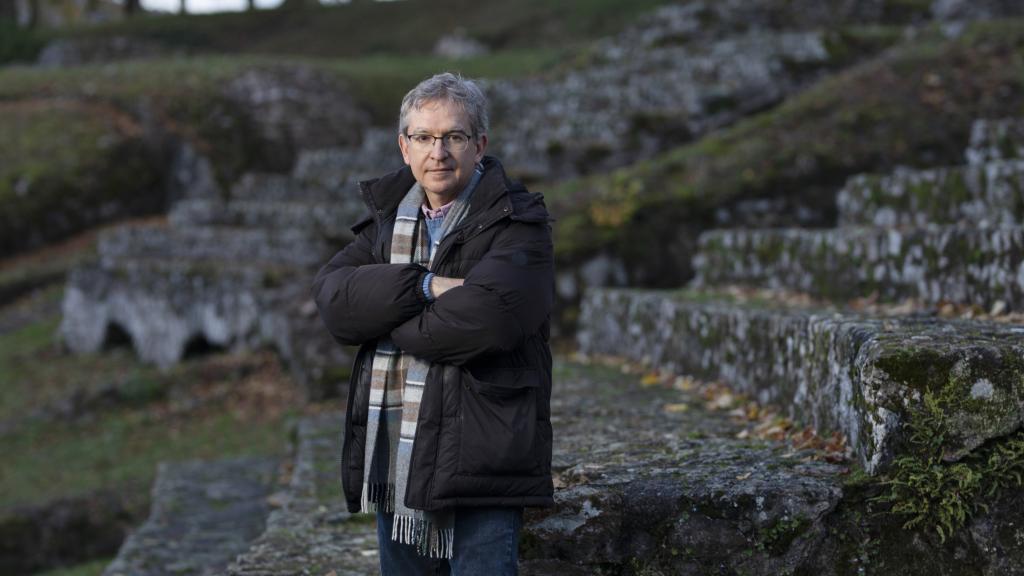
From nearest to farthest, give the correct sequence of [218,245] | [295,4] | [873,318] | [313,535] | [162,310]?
1. [873,318]
2. [313,535]
3. [162,310]
4. [218,245]
5. [295,4]

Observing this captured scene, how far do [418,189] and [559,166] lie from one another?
1160cm

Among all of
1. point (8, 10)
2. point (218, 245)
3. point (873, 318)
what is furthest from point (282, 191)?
point (8, 10)

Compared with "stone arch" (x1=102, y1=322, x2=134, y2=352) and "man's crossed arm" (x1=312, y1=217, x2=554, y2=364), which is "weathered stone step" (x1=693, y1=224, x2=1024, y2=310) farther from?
"stone arch" (x1=102, y1=322, x2=134, y2=352)

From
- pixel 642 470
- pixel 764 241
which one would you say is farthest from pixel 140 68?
pixel 642 470

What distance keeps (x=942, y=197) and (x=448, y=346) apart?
4.94 metres

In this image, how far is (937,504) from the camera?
3617 millimetres

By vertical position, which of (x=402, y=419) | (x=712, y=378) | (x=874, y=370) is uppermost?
(x=874, y=370)

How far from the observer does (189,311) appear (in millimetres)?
14055

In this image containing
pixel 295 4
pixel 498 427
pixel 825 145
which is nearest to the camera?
pixel 498 427

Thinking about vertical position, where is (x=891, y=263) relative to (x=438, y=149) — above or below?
below

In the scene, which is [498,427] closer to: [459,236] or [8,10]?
[459,236]

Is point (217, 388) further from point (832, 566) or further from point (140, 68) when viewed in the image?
point (140, 68)

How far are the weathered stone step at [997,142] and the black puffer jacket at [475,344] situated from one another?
21.5ft

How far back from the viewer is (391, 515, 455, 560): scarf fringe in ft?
10.3
